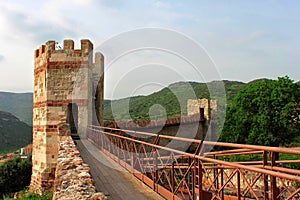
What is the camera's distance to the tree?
18.2 m

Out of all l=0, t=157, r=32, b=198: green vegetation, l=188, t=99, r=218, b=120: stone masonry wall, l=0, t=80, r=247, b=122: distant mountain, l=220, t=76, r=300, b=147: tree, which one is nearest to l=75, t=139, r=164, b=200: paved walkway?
l=0, t=80, r=247, b=122: distant mountain

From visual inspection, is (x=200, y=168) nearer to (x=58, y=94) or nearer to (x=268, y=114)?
(x=58, y=94)

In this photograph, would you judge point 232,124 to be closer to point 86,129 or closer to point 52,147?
point 86,129

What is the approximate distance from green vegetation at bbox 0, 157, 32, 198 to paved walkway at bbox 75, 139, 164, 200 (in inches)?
736

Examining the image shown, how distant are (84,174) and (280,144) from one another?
56.8 ft

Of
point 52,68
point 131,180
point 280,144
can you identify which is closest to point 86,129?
point 52,68

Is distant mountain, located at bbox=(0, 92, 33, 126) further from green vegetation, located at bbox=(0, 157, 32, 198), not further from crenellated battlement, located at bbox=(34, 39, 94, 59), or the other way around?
crenellated battlement, located at bbox=(34, 39, 94, 59)

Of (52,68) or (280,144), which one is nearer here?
(52,68)

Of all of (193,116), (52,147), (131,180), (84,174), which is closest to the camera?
(84,174)

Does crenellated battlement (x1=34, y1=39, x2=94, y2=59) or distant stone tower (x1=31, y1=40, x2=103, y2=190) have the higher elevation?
crenellated battlement (x1=34, y1=39, x2=94, y2=59)

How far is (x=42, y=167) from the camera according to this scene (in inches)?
535

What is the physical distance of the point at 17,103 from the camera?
92312 mm

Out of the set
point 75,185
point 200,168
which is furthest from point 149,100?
point 75,185

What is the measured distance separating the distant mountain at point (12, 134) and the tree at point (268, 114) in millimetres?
35865
